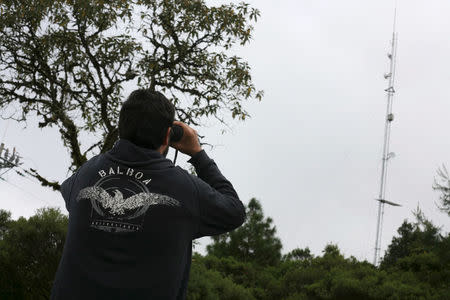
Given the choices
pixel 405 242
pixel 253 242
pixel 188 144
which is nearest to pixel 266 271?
pixel 253 242

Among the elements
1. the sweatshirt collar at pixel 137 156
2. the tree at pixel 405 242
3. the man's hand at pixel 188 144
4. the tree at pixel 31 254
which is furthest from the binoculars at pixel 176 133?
the tree at pixel 405 242

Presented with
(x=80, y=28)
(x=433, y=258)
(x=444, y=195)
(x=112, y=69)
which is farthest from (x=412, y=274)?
(x=80, y=28)

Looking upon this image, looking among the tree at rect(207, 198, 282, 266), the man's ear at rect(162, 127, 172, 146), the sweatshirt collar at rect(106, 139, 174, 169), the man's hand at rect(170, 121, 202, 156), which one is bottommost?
the sweatshirt collar at rect(106, 139, 174, 169)

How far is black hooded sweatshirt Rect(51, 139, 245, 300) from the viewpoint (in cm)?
182

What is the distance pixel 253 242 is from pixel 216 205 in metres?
22.2

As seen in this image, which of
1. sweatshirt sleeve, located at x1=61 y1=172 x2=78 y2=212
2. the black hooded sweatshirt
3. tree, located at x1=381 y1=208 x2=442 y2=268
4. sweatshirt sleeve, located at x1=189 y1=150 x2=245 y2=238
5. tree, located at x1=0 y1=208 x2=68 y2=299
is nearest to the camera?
the black hooded sweatshirt

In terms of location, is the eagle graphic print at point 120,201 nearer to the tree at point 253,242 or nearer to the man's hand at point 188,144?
the man's hand at point 188,144

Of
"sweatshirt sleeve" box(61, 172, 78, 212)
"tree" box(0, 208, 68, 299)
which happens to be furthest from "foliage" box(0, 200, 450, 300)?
"sweatshirt sleeve" box(61, 172, 78, 212)

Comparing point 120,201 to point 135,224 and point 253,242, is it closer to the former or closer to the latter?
point 135,224

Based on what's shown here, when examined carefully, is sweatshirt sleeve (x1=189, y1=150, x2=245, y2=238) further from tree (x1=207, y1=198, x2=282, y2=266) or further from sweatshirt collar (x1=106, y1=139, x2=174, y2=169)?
tree (x1=207, y1=198, x2=282, y2=266)

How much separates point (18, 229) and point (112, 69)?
3637 millimetres

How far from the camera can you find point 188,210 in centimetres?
189

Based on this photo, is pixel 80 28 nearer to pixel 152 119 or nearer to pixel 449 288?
pixel 152 119

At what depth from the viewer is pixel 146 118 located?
1.96 m
